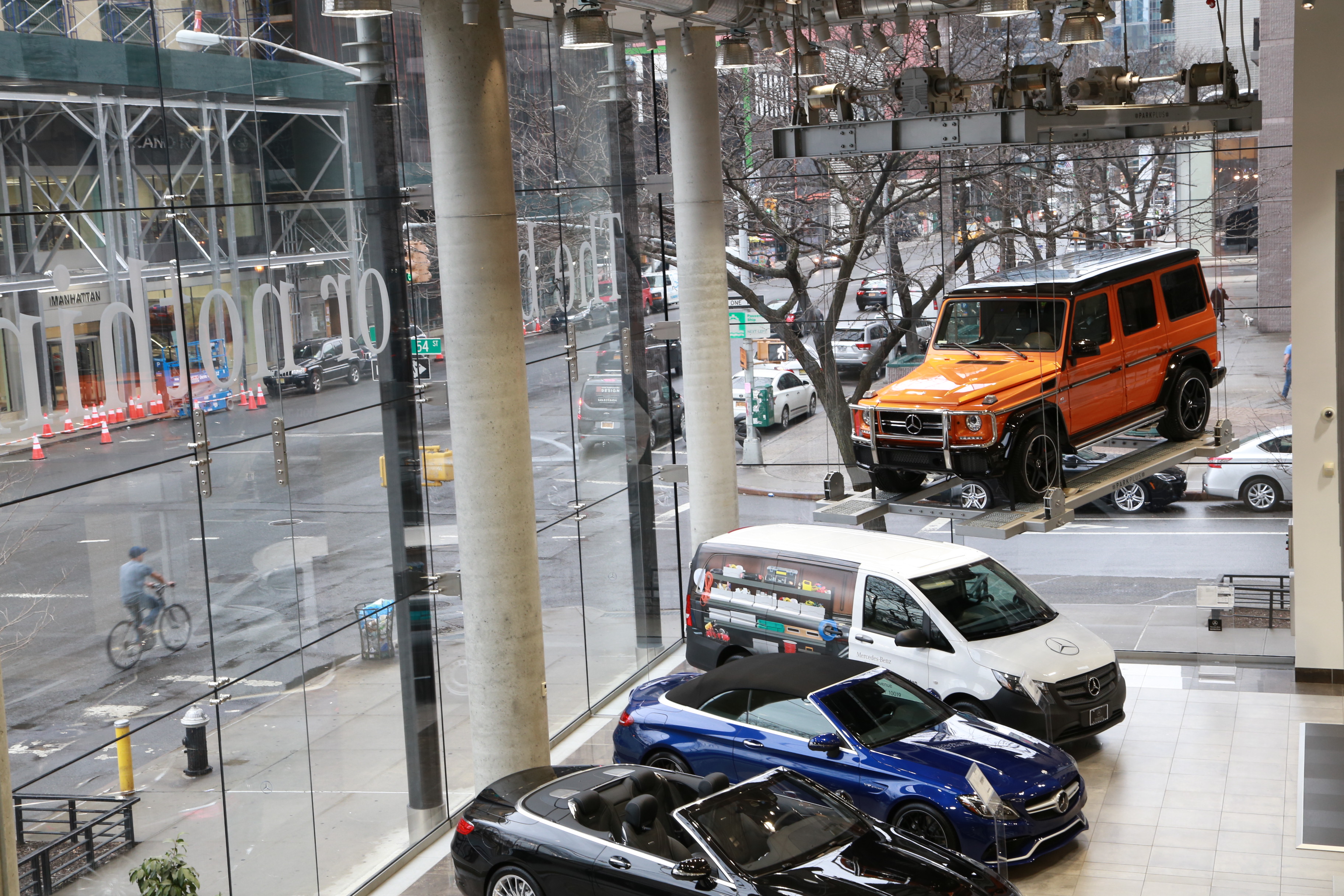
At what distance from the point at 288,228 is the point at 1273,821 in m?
8.38

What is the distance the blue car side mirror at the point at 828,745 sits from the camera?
9164 millimetres

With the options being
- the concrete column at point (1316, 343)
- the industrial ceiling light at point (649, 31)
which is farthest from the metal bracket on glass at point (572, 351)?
the concrete column at point (1316, 343)

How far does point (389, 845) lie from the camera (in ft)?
32.2

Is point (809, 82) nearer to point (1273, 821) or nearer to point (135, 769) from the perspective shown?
point (1273, 821)

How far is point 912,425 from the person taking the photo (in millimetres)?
10555

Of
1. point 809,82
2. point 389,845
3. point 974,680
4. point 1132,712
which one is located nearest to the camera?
point 389,845

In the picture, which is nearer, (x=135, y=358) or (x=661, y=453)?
(x=135, y=358)

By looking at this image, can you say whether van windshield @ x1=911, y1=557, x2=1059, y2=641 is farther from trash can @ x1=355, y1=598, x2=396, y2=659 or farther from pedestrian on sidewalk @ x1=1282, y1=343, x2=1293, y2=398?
trash can @ x1=355, y1=598, x2=396, y2=659

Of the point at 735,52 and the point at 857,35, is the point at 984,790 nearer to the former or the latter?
the point at 857,35

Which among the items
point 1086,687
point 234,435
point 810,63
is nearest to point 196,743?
point 234,435

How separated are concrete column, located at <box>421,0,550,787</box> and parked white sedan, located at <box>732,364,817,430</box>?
21.9 feet

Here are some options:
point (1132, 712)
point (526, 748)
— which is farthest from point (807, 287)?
point (526, 748)

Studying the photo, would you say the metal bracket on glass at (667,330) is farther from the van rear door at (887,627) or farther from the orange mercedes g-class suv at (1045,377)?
the van rear door at (887,627)

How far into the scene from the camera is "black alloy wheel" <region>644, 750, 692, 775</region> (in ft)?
32.6
